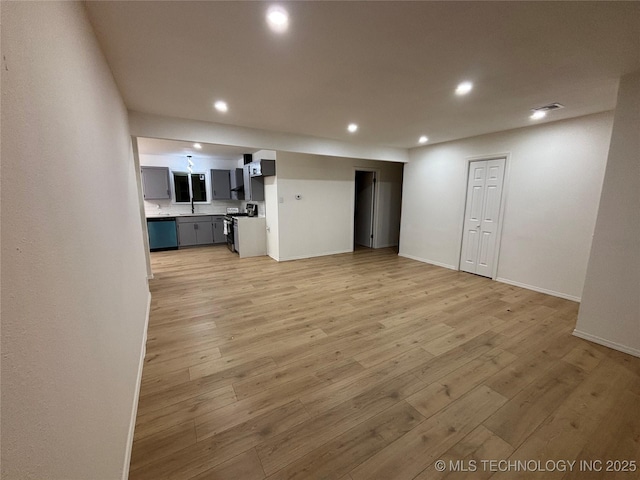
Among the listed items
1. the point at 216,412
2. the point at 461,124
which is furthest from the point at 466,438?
the point at 461,124

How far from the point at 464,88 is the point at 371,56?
1.17 m

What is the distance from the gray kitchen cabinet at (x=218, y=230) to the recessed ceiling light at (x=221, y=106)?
442cm

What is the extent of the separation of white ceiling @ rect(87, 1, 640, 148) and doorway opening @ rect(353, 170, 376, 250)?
3518 millimetres

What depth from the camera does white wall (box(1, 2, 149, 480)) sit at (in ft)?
1.89

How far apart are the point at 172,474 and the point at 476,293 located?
4.00 m

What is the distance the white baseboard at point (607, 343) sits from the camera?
238 centimetres

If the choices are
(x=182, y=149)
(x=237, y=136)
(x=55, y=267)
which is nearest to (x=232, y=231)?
(x=182, y=149)

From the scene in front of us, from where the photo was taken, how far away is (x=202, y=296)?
12.2 feet

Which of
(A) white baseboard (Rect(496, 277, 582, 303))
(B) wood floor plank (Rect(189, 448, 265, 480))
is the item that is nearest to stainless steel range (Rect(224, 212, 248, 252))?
(B) wood floor plank (Rect(189, 448, 265, 480))

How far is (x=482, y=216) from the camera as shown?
4.55 meters

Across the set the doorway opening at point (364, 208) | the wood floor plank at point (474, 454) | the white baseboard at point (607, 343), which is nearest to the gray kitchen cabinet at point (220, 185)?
the doorway opening at point (364, 208)

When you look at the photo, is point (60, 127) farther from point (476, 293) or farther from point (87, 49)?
point (476, 293)

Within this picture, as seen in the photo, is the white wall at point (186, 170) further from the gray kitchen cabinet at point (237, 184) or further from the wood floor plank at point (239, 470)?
the wood floor plank at point (239, 470)

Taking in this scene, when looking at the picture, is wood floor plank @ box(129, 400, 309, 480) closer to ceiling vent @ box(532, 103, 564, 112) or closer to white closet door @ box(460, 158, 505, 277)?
ceiling vent @ box(532, 103, 564, 112)
